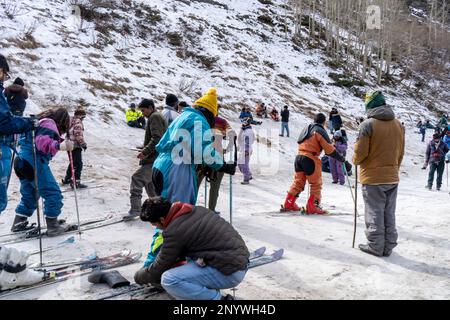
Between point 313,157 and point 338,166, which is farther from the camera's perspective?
point 338,166

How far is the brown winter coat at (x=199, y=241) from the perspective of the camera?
10.9 ft

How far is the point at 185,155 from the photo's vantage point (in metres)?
4.11

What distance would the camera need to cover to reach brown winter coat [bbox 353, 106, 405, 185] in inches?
195

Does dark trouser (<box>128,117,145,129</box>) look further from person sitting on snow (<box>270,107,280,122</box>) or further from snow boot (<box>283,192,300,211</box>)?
person sitting on snow (<box>270,107,280,122</box>)

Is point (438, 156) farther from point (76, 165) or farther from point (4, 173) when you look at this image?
point (4, 173)

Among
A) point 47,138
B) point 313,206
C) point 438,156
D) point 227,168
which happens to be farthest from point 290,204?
point 438,156

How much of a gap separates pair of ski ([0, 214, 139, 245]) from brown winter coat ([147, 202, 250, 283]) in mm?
2893

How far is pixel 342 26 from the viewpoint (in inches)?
1766

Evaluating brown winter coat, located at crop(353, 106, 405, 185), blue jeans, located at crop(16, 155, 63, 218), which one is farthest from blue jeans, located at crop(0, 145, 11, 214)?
brown winter coat, located at crop(353, 106, 405, 185)

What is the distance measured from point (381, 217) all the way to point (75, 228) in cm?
410

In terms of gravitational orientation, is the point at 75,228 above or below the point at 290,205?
below
